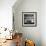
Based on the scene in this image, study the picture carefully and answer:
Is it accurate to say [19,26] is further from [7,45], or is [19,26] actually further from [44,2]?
[7,45]

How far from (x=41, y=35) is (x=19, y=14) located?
1.53m

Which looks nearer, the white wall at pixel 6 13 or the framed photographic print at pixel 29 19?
the white wall at pixel 6 13

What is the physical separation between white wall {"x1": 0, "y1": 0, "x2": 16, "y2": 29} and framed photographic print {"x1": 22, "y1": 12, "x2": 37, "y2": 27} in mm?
1330

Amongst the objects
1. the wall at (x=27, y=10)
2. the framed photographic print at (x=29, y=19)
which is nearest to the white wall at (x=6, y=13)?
the wall at (x=27, y=10)

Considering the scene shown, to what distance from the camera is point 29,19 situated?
593 cm

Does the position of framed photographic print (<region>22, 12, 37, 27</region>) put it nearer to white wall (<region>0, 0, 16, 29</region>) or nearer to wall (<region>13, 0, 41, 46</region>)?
wall (<region>13, 0, 41, 46</region>)

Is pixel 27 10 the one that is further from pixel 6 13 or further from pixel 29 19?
pixel 6 13

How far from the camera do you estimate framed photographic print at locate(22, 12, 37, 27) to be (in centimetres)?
592

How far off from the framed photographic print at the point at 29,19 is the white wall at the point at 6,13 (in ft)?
4.36

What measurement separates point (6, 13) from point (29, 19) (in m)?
1.57

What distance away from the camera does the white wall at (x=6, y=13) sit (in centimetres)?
467

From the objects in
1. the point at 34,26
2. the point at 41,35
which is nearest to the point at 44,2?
the point at 34,26

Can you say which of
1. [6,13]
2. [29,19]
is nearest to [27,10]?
[29,19]

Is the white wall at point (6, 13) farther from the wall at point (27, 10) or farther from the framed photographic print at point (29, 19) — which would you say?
the framed photographic print at point (29, 19)
